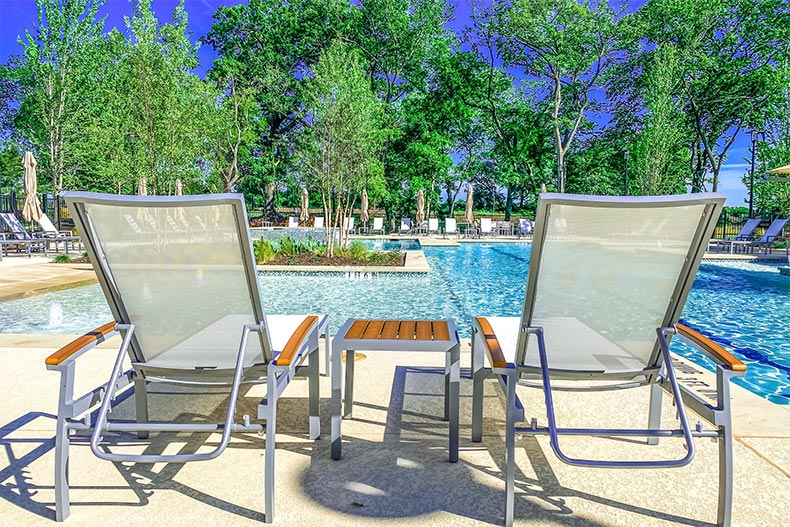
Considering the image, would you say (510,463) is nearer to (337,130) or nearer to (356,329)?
(356,329)

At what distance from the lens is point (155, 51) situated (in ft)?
39.8

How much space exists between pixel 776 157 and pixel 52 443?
83.8 feet

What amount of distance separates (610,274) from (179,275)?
1.72m

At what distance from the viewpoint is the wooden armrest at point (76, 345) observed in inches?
70.7

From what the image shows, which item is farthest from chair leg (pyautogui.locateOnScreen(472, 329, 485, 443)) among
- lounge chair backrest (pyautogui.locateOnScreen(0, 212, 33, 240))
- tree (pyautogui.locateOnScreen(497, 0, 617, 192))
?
tree (pyautogui.locateOnScreen(497, 0, 617, 192))

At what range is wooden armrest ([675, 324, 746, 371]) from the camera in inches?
68.4

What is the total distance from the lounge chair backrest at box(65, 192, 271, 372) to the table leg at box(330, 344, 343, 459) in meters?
0.29

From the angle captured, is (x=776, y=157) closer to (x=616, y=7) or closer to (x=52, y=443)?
(x=616, y=7)

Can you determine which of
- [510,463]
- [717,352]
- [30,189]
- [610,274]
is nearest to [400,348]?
[510,463]

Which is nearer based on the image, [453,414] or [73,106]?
[453,414]

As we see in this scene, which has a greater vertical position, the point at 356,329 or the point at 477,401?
the point at 356,329

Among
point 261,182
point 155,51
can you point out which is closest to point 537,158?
point 261,182

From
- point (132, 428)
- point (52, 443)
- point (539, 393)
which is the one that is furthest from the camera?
point (539, 393)

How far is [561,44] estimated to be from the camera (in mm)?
25656
